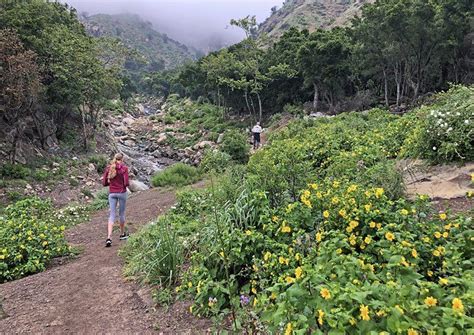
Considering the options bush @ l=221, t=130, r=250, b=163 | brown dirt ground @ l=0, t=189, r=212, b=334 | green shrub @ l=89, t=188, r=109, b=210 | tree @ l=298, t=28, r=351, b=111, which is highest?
tree @ l=298, t=28, r=351, b=111

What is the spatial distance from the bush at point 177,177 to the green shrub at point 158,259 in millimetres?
7659

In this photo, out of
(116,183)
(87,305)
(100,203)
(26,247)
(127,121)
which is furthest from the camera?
(127,121)

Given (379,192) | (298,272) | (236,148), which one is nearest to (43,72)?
(236,148)

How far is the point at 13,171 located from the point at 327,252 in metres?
14.0

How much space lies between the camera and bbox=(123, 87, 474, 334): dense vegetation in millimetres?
2338

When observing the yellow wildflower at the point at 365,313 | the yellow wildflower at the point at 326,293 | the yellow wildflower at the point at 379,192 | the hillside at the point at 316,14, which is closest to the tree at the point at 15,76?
the yellow wildflower at the point at 379,192

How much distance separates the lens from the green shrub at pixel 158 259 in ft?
15.7

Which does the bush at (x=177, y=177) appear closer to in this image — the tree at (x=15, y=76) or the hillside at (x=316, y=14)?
the tree at (x=15, y=76)

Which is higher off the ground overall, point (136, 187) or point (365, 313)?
point (365, 313)

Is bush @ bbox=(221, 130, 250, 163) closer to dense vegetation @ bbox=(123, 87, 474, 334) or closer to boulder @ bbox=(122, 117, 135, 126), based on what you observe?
dense vegetation @ bbox=(123, 87, 474, 334)

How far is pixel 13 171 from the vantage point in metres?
13.7

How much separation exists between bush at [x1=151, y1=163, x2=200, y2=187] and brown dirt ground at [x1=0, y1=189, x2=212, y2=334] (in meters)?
7.13

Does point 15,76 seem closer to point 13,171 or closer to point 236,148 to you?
point 13,171

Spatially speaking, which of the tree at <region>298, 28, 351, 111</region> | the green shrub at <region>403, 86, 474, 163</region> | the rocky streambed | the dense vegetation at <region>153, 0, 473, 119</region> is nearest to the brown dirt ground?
the green shrub at <region>403, 86, 474, 163</region>
